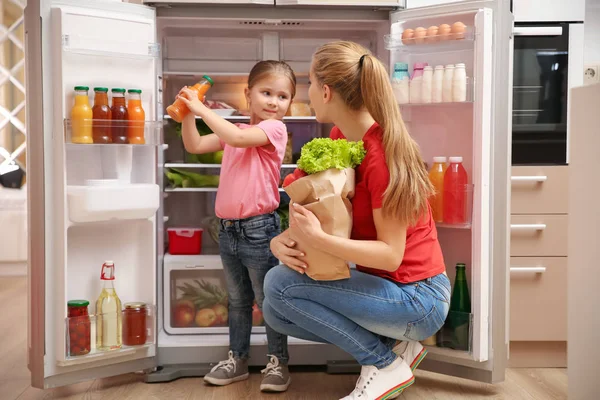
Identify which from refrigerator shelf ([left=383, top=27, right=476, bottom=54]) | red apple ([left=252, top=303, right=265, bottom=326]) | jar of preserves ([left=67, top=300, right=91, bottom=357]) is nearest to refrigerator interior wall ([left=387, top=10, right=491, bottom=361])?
refrigerator shelf ([left=383, top=27, right=476, bottom=54])

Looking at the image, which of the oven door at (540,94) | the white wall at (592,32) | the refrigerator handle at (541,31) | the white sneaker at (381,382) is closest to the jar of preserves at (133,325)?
the white sneaker at (381,382)

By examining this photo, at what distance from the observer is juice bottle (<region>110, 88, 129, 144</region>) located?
267 centimetres

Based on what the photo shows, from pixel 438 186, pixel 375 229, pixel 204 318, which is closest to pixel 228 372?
pixel 204 318

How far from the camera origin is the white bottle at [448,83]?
269 centimetres

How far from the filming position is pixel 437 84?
2.72m

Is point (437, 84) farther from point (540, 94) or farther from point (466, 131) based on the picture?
point (540, 94)

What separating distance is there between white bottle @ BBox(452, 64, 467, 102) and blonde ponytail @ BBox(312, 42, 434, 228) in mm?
555

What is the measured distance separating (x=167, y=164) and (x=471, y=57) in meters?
1.32

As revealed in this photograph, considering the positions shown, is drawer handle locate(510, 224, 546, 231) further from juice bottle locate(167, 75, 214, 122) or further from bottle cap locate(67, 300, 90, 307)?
bottle cap locate(67, 300, 90, 307)

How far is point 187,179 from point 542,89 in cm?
161

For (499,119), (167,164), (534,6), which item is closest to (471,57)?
(499,119)

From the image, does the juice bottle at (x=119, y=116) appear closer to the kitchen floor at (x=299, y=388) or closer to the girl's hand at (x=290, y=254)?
the girl's hand at (x=290, y=254)

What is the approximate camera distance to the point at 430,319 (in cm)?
224

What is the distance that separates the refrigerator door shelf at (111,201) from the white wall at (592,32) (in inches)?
90.7
